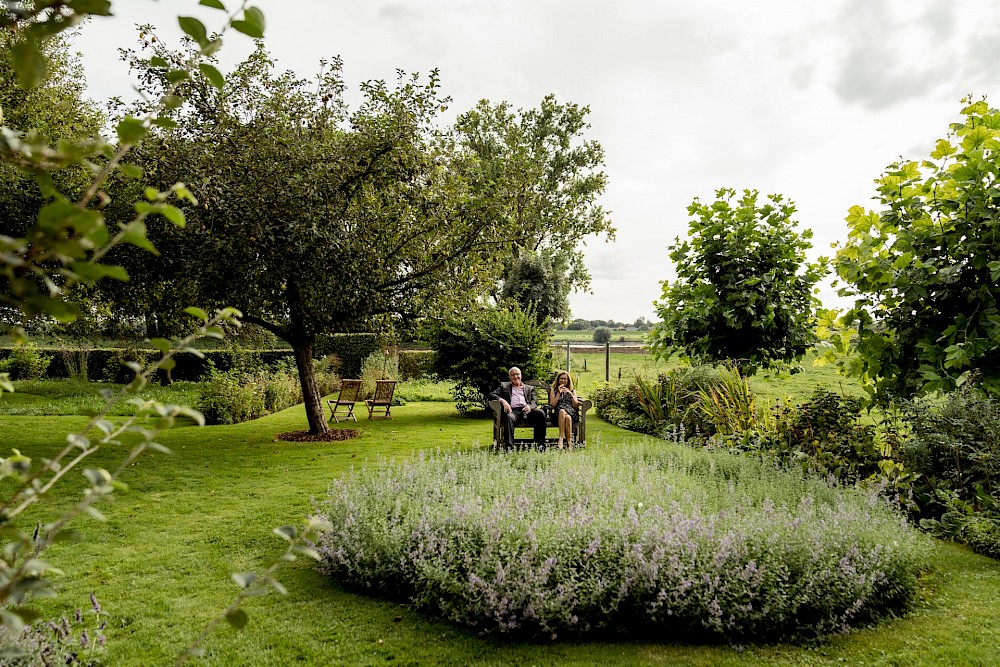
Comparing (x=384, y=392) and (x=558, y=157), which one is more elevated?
(x=558, y=157)

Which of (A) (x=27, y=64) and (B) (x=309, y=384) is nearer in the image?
(A) (x=27, y=64)

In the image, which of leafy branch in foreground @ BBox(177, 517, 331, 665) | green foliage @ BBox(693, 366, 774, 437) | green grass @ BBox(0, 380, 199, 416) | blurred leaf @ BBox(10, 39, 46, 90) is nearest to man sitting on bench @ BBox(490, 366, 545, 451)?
green foliage @ BBox(693, 366, 774, 437)

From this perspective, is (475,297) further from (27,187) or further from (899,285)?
(899,285)

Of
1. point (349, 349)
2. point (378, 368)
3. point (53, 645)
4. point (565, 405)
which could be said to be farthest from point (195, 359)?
point (53, 645)

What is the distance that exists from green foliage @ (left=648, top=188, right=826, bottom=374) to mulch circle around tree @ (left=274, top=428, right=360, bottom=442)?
5905 mm

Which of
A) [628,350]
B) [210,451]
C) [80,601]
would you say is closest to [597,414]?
[210,451]

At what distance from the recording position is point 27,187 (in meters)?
9.63

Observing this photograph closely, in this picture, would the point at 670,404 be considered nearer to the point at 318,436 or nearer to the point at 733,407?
the point at 733,407

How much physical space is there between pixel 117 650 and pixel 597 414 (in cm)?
1167

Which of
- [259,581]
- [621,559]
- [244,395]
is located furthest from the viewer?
[244,395]

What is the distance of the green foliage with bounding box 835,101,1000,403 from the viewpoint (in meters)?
3.31

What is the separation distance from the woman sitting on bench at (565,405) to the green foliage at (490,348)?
12.8ft

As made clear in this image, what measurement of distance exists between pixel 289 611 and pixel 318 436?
6895 millimetres

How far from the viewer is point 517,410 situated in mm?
9680
